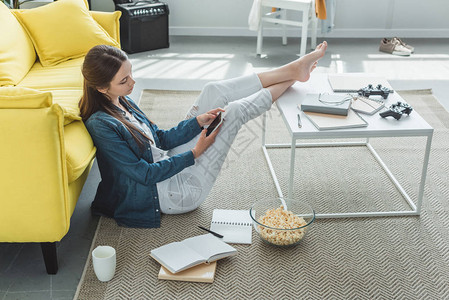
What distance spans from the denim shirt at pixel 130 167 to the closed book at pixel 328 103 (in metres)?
0.51

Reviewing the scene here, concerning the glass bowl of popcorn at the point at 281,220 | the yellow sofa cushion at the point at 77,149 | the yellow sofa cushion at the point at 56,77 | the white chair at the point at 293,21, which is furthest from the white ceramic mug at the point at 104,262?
the white chair at the point at 293,21

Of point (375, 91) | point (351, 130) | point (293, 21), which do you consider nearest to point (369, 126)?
point (351, 130)

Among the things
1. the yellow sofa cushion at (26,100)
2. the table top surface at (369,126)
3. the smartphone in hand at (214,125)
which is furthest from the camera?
the smartphone in hand at (214,125)

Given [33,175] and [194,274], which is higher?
[33,175]

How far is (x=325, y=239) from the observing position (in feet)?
7.92

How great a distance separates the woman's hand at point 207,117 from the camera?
8.27 ft

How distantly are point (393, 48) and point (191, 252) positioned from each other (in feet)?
11.2

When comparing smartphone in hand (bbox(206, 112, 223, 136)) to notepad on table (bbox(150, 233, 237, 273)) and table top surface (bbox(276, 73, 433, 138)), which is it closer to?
table top surface (bbox(276, 73, 433, 138))

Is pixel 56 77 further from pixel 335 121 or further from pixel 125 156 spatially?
pixel 335 121

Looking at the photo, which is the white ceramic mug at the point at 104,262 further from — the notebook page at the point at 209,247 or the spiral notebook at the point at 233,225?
the spiral notebook at the point at 233,225

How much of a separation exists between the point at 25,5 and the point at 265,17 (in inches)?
82.3

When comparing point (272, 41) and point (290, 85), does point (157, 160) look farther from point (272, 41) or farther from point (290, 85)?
point (272, 41)

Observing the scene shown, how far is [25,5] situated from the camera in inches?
193

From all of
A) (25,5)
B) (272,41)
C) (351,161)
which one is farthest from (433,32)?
(25,5)
